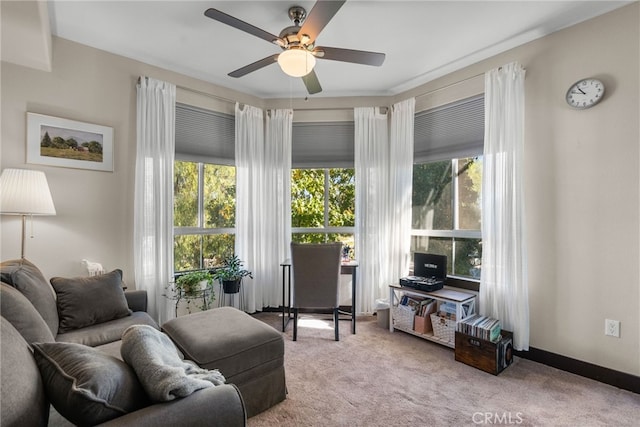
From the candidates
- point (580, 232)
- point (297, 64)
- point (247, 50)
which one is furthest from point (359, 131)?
point (580, 232)

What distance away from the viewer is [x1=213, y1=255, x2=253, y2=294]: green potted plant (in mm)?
3346

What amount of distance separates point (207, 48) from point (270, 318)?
290 centimetres

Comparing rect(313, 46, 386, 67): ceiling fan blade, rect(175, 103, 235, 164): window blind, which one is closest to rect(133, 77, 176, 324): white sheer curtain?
rect(175, 103, 235, 164): window blind

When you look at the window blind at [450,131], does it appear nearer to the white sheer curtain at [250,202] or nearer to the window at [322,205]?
the window at [322,205]

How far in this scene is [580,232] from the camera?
2.34 metres

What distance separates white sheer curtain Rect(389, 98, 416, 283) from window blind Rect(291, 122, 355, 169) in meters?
0.55

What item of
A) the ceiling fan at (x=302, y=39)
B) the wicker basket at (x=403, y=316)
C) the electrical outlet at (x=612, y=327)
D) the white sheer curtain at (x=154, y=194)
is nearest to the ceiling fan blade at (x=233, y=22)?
the ceiling fan at (x=302, y=39)

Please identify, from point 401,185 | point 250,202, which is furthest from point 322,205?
point 401,185

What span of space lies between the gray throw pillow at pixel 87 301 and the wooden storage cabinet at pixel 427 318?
241 cm

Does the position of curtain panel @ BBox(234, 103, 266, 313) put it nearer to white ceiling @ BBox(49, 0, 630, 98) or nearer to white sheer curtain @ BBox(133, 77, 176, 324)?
white ceiling @ BBox(49, 0, 630, 98)

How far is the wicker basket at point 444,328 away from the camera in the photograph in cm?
275

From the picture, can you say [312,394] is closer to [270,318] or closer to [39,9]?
[270,318]

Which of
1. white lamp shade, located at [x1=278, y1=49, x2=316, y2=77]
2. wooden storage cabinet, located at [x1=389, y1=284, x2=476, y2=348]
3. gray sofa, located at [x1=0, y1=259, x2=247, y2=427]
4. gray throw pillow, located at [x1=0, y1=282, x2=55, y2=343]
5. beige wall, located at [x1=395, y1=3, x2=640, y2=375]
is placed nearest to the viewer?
gray sofa, located at [x1=0, y1=259, x2=247, y2=427]

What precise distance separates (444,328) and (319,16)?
2.68m
